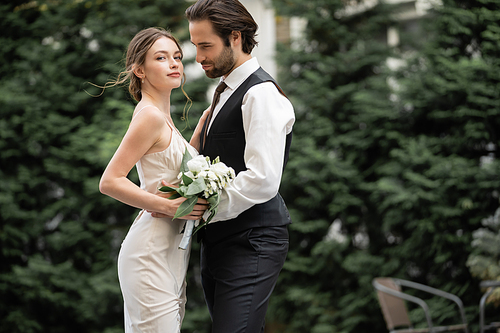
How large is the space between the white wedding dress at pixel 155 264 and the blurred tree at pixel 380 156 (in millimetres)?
3145

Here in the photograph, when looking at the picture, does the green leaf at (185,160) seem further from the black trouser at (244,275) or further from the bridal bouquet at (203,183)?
the black trouser at (244,275)

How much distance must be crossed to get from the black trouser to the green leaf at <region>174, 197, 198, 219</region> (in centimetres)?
25

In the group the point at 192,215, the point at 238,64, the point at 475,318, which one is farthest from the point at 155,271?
the point at 475,318

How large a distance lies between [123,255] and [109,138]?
404cm

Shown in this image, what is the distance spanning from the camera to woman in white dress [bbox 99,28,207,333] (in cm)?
203

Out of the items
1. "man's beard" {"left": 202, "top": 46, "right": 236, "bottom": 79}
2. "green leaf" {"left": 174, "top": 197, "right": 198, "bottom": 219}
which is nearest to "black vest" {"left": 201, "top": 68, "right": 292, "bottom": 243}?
"man's beard" {"left": 202, "top": 46, "right": 236, "bottom": 79}

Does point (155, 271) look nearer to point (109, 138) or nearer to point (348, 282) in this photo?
point (348, 282)

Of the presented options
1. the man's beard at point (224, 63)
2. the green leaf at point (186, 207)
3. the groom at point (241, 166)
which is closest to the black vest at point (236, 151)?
the groom at point (241, 166)

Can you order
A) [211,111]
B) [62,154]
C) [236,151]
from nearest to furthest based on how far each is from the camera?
[236,151]
[211,111]
[62,154]

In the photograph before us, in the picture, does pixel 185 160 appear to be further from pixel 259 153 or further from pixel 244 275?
pixel 244 275

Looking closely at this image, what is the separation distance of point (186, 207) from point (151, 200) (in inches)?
6.4

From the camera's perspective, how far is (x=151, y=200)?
200 cm

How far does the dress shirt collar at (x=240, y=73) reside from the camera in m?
2.16

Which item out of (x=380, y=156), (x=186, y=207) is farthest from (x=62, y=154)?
(x=186, y=207)
